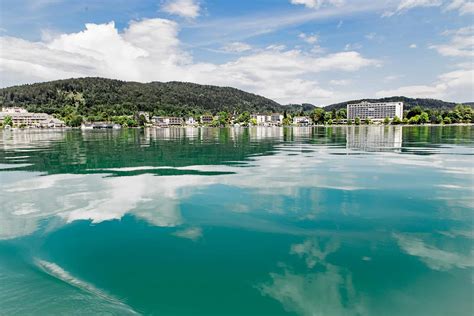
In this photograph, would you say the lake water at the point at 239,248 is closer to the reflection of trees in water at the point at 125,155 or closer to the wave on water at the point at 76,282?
the wave on water at the point at 76,282

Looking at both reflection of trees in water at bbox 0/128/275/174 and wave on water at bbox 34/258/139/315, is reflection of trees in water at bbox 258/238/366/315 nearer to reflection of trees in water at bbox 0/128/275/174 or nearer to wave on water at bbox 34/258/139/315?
wave on water at bbox 34/258/139/315

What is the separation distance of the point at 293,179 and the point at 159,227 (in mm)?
9173

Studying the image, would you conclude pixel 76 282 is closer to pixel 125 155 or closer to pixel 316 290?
pixel 316 290

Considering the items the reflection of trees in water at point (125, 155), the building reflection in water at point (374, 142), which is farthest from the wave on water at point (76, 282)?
the building reflection in water at point (374, 142)

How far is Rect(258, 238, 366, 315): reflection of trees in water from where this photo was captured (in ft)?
19.6

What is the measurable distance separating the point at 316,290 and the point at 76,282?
4784 millimetres

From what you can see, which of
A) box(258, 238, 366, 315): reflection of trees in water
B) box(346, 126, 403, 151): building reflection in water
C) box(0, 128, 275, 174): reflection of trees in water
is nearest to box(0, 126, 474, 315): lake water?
box(258, 238, 366, 315): reflection of trees in water

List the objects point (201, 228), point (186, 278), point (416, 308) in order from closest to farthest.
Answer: point (416, 308) → point (186, 278) → point (201, 228)

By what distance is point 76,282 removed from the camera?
22.5ft

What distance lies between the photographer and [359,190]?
1478 centimetres

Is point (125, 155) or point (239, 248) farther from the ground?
point (125, 155)

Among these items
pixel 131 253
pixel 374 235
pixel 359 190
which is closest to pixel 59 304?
pixel 131 253

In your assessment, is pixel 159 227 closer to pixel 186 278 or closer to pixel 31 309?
pixel 186 278

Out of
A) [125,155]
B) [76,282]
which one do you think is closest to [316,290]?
[76,282]
